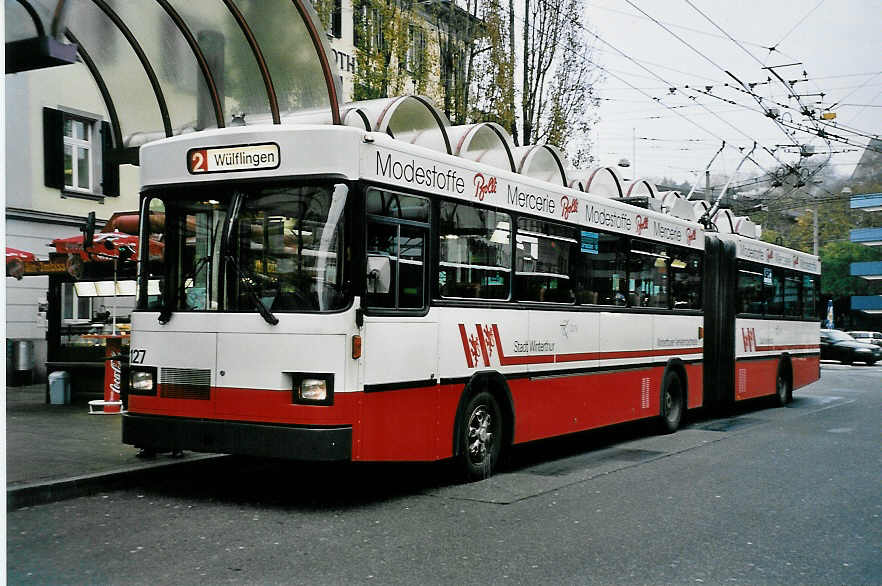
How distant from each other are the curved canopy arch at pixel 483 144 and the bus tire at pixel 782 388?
386 inches

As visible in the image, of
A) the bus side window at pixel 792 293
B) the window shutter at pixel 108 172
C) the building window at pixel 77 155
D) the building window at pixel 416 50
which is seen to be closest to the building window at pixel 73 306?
the building window at pixel 77 155

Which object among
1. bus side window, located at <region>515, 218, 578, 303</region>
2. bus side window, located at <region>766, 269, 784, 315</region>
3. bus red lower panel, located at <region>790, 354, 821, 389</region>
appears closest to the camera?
bus side window, located at <region>515, 218, 578, 303</region>

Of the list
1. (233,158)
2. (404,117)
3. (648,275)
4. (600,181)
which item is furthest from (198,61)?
(648,275)

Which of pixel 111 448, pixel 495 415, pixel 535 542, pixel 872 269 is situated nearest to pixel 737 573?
pixel 535 542

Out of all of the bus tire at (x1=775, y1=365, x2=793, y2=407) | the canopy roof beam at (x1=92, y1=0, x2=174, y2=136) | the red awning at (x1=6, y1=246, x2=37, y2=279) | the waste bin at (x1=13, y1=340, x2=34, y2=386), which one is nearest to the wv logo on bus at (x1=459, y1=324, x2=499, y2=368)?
the canopy roof beam at (x1=92, y1=0, x2=174, y2=136)

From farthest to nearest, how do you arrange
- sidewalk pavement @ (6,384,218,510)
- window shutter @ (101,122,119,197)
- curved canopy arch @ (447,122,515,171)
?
window shutter @ (101,122,119,197)
curved canopy arch @ (447,122,515,171)
sidewalk pavement @ (6,384,218,510)

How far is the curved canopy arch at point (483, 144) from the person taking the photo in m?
11.0

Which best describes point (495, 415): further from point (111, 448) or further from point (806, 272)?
point (806, 272)

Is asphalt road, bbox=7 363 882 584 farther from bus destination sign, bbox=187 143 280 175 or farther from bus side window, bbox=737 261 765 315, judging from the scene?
bus side window, bbox=737 261 765 315

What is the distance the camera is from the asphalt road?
241 inches

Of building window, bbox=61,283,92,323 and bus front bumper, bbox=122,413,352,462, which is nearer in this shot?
bus front bumper, bbox=122,413,352,462

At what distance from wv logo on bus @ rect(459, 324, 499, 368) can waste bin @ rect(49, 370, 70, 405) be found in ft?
26.4

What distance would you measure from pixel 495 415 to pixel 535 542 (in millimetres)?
2870

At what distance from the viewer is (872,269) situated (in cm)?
6391
